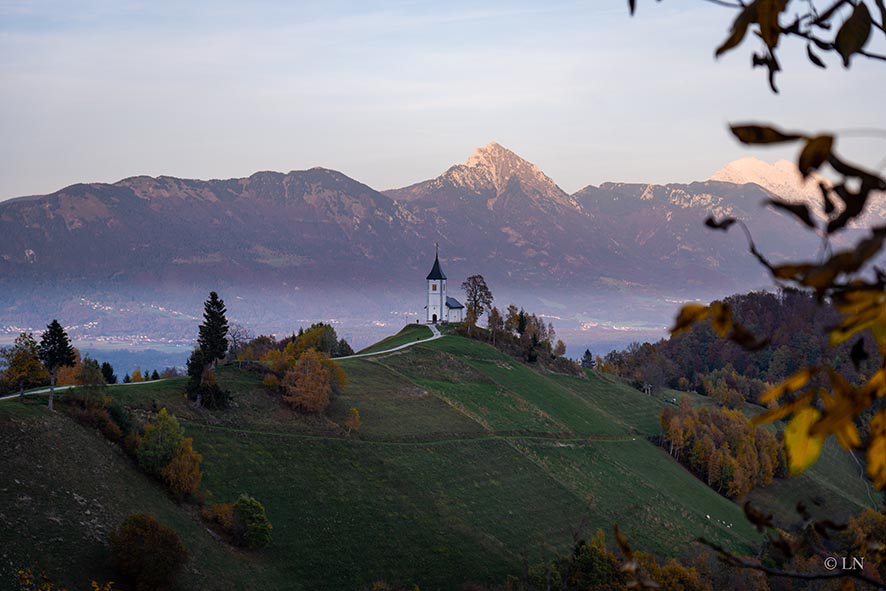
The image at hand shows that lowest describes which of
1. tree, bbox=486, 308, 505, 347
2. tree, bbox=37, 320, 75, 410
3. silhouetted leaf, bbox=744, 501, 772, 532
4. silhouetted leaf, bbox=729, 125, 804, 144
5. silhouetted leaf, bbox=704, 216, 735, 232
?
tree, bbox=486, 308, 505, 347

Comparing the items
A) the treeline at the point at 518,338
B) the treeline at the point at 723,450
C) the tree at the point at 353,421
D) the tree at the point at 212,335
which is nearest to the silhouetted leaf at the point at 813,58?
the tree at the point at 212,335

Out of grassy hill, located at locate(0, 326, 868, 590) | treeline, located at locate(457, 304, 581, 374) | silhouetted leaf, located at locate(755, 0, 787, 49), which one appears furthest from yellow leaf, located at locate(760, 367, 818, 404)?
treeline, located at locate(457, 304, 581, 374)

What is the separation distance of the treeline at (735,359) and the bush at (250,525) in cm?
8245

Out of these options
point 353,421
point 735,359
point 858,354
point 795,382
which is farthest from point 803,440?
point 735,359

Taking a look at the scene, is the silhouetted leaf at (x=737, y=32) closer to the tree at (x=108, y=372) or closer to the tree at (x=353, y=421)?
the tree at (x=353, y=421)

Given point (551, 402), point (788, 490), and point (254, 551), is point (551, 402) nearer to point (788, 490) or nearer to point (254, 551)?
point (788, 490)

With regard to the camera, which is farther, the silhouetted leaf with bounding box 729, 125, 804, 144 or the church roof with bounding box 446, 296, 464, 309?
the church roof with bounding box 446, 296, 464, 309

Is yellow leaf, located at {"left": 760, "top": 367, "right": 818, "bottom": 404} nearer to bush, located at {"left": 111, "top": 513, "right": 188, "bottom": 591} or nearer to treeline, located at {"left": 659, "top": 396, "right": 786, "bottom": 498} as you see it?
bush, located at {"left": 111, "top": 513, "right": 188, "bottom": 591}

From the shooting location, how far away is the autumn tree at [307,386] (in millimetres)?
59031

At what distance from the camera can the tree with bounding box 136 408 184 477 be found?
4284 centimetres

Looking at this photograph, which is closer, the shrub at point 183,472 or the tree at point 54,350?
the shrub at point 183,472

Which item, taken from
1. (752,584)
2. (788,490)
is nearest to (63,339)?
(752,584)

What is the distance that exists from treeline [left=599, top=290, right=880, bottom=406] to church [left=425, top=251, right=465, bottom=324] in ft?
85.2

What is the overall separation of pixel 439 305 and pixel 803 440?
115 metres
